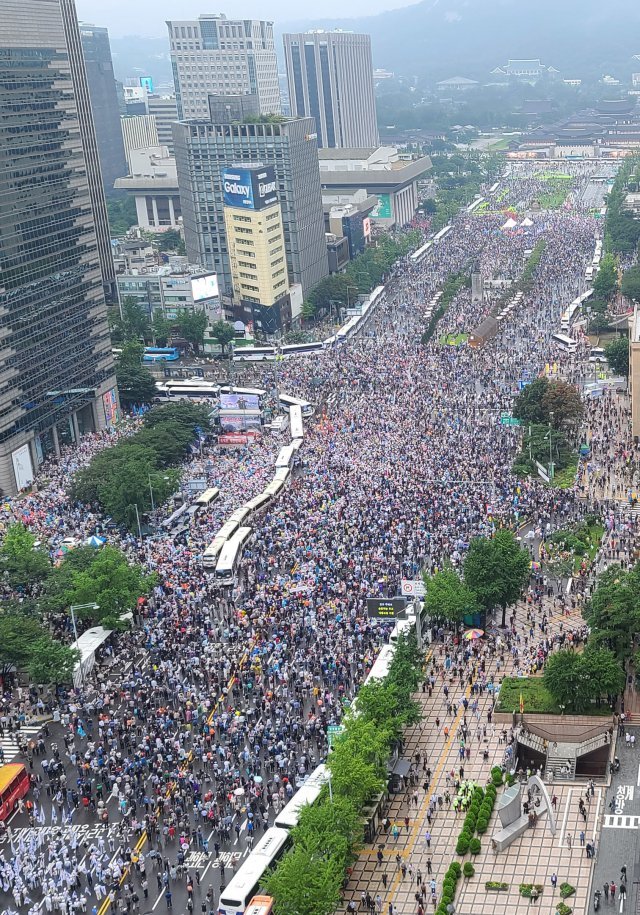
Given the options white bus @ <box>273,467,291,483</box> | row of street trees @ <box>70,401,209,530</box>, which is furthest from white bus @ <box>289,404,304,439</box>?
white bus @ <box>273,467,291,483</box>

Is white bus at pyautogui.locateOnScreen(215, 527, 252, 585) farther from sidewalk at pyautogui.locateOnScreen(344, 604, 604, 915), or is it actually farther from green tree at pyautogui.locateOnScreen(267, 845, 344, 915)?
green tree at pyautogui.locateOnScreen(267, 845, 344, 915)

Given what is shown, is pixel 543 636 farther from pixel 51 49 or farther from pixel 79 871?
pixel 51 49

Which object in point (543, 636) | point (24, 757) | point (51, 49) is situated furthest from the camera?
point (51, 49)

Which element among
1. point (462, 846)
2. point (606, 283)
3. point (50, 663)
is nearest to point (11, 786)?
point (50, 663)

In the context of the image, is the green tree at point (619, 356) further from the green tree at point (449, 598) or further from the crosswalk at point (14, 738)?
the crosswalk at point (14, 738)

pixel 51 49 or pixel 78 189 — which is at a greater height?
pixel 51 49

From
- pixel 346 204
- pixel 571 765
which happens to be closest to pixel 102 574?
pixel 571 765

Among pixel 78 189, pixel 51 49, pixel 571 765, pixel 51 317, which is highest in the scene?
pixel 51 49

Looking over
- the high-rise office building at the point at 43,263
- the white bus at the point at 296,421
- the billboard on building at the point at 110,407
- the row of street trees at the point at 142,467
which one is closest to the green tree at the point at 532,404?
the white bus at the point at 296,421
